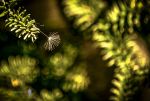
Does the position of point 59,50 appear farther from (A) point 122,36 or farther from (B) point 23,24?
(B) point 23,24

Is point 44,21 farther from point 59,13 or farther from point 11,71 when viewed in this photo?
point 11,71

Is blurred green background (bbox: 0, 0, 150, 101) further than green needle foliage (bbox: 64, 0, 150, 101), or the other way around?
blurred green background (bbox: 0, 0, 150, 101)

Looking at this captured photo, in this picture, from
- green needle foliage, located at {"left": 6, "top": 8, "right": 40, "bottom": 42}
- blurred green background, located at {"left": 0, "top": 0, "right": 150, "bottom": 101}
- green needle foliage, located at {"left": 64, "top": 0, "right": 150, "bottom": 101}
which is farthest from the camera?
blurred green background, located at {"left": 0, "top": 0, "right": 150, "bottom": 101}

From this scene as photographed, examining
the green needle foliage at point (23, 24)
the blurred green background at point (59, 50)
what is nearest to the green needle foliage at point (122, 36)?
the blurred green background at point (59, 50)

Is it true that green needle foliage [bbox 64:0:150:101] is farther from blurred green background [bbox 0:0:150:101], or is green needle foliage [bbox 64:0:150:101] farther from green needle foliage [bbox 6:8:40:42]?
green needle foliage [bbox 6:8:40:42]

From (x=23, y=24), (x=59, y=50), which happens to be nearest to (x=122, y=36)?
(x=59, y=50)

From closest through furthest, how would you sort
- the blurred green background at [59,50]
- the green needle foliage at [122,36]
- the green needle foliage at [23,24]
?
the green needle foliage at [23,24], the green needle foliage at [122,36], the blurred green background at [59,50]

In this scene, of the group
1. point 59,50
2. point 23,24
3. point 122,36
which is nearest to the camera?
point 23,24

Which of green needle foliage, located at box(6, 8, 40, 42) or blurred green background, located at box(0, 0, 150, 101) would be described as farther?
blurred green background, located at box(0, 0, 150, 101)

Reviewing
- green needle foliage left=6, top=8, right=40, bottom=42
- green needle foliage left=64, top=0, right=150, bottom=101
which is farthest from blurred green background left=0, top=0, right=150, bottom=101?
green needle foliage left=6, top=8, right=40, bottom=42

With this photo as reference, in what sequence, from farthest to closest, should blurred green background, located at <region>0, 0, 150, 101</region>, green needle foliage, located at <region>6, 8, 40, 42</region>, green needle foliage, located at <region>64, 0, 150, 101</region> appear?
1. blurred green background, located at <region>0, 0, 150, 101</region>
2. green needle foliage, located at <region>64, 0, 150, 101</region>
3. green needle foliage, located at <region>6, 8, 40, 42</region>

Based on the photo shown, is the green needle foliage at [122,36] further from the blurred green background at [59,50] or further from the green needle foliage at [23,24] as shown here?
the green needle foliage at [23,24]
